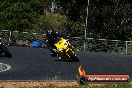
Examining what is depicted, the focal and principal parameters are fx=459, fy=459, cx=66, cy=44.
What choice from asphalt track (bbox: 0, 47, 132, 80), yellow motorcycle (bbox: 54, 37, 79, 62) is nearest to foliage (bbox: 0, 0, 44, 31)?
asphalt track (bbox: 0, 47, 132, 80)

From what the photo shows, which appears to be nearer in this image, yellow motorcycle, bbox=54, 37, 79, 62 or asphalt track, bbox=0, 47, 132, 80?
asphalt track, bbox=0, 47, 132, 80

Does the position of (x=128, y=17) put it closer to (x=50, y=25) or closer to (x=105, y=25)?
(x=105, y=25)

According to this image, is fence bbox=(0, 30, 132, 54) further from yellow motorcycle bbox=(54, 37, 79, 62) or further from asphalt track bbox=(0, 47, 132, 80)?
yellow motorcycle bbox=(54, 37, 79, 62)

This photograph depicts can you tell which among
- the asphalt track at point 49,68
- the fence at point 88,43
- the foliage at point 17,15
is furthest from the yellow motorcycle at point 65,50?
the foliage at point 17,15

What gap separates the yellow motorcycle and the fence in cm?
976

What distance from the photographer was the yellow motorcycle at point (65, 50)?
25.8 m

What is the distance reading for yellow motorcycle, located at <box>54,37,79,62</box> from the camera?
25792mm

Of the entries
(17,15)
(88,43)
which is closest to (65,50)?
(88,43)

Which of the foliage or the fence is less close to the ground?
the foliage

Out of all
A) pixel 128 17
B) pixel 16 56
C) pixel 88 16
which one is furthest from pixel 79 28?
pixel 16 56

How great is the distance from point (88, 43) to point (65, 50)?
11889 millimetres

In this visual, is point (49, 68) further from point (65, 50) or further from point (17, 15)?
point (17, 15)

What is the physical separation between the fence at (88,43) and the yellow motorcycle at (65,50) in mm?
9756

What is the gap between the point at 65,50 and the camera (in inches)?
1016
